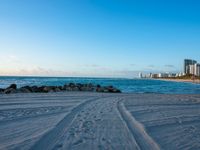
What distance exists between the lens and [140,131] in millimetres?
6812

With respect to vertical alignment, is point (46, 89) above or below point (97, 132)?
above

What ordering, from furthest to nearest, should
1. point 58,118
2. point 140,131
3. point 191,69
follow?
point 191,69 → point 58,118 → point 140,131

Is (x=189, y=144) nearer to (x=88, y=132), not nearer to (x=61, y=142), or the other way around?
(x=88, y=132)

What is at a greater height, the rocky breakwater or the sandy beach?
the rocky breakwater

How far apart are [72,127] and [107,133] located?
3.90 ft

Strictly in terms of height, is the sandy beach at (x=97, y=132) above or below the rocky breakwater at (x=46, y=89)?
below

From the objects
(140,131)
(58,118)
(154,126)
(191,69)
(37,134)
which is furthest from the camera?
(191,69)

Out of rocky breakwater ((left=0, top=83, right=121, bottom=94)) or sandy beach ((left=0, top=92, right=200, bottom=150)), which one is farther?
rocky breakwater ((left=0, top=83, right=121, bottom=94))

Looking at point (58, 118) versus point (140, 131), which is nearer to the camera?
point (140, 131)

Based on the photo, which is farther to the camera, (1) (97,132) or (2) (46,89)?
(2) (46,89)

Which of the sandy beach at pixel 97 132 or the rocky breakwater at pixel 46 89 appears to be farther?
the rocky breakwater at pixel 46 89

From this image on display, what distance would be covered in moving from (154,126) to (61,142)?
320 centimetres

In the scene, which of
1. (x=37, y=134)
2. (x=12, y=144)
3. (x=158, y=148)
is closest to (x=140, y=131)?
(x=158, y=148)

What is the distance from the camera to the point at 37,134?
6.32m
